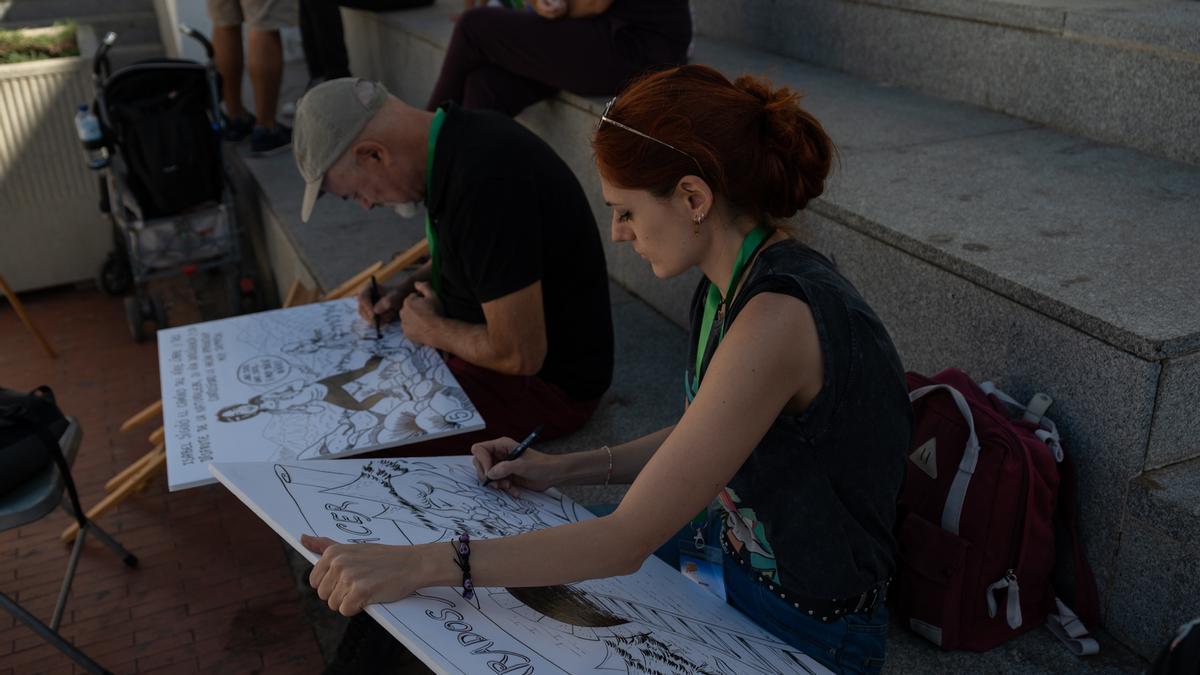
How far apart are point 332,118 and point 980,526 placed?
1768 mm

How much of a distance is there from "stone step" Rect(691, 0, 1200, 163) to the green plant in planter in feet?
14.5

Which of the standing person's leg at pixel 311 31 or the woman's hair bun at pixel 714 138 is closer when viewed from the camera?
the woman's hair bun at pixel 714 138

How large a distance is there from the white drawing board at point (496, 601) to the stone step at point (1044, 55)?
2242 mm

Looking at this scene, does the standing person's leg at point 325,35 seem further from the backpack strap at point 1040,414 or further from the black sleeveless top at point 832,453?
the black sleeveless top at point 832,453

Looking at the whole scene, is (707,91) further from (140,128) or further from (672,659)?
(140,128)

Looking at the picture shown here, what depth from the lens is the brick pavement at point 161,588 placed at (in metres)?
3.24

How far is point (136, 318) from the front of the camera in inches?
234

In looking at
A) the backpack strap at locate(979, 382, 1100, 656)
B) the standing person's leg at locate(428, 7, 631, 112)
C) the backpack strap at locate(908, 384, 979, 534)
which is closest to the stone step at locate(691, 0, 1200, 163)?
the standing person's leg at locate(428, 7, 631, 112)

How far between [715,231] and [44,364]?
5.29 meters

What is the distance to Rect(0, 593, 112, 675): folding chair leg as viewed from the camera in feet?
8.87

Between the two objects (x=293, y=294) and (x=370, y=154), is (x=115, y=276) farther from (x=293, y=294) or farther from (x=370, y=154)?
(x=370, y=154)

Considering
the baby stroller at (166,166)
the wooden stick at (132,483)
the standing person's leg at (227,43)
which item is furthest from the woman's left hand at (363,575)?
the standing person's leg at (227,43)

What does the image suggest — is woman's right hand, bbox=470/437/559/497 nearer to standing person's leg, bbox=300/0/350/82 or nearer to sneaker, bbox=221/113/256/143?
standing person's leg, bbox=300/0/350/82

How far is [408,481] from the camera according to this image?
1827 mm
